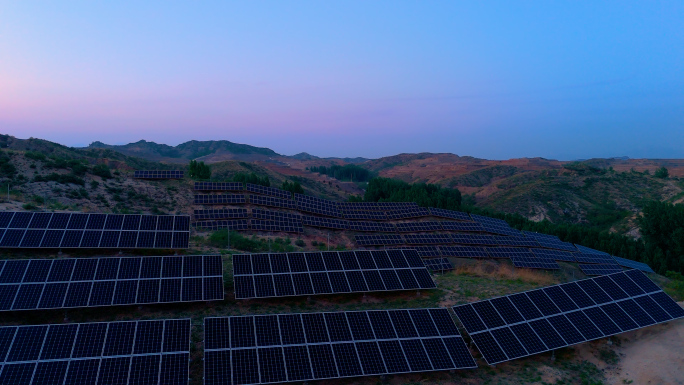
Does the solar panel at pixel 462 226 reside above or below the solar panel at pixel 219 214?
below

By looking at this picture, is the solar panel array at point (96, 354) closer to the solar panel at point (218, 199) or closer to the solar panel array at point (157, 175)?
the solar panel at point (218, 199)

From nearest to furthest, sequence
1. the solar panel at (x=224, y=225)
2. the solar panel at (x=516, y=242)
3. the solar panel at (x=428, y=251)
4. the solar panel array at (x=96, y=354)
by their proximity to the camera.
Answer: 1. the solar panel array at (x=96, y=354)
2. the solar panel at (x=224, y=225)
3. the solar panel at (x=428, y=251)
4. the solar panel at (x=516, y=242)

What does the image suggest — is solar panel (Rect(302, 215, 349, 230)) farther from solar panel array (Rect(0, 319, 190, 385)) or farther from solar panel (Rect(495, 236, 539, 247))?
solar panel array (Rect(0, 319, 190, 385))

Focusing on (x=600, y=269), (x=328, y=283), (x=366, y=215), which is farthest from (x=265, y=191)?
(x=600, y=269)

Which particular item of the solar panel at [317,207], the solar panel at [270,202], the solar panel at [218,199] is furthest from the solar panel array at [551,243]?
the solar panel at [218,199]

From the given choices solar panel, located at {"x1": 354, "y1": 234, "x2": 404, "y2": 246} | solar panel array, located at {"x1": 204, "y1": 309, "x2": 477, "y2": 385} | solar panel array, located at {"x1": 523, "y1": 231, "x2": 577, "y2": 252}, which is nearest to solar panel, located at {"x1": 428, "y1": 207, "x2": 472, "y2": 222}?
solar panel array, located at {"x1": 523, "y1": 231, "x2": 577, "y2": 252}

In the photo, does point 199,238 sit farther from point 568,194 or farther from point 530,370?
point 568,194

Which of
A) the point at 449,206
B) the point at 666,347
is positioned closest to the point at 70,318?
the point at 666,347

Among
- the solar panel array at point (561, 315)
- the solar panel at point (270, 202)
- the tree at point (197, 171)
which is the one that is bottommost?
the solar panel at point (270, 202)
